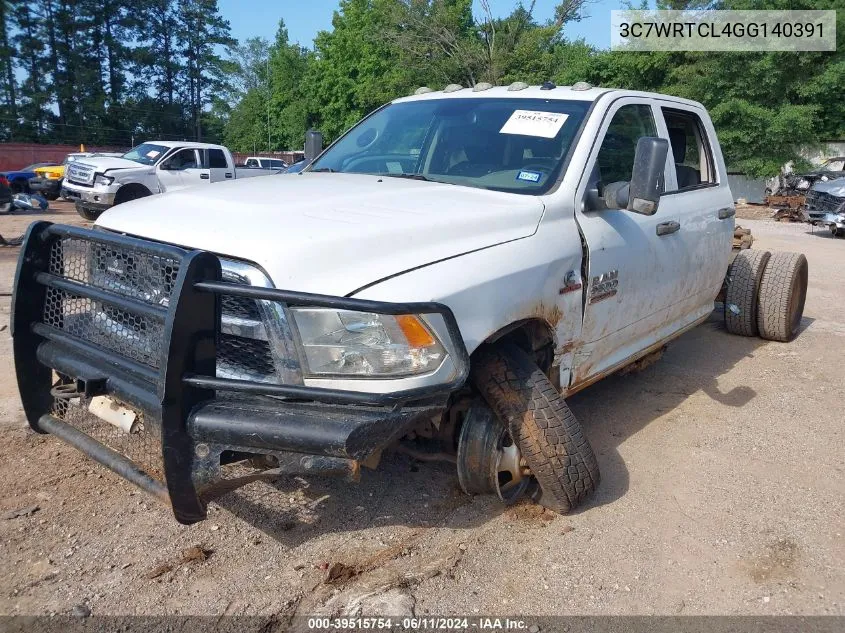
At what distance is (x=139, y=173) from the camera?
15.5 m

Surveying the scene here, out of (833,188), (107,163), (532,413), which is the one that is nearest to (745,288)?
(532,413)

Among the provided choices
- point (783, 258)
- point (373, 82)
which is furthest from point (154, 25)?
point (783, 258)

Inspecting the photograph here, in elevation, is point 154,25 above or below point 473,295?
above

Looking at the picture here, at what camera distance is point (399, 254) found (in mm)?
2594

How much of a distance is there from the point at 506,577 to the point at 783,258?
4641mm

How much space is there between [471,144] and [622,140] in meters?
0.83

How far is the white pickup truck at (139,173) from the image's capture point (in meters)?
14.9

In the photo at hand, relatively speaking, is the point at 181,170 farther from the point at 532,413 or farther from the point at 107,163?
the point at 532,413

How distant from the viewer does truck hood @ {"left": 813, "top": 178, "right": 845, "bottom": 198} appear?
15.1m

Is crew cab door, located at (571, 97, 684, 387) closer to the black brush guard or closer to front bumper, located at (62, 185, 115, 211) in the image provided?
the black brush guard

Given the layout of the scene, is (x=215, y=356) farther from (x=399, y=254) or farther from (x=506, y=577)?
(x=506, y=577)

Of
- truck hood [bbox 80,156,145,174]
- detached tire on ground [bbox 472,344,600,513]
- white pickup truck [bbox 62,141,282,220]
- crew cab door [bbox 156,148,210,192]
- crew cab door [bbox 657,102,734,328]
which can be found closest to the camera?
detached tire on ground [bbox 472,344,600,513]

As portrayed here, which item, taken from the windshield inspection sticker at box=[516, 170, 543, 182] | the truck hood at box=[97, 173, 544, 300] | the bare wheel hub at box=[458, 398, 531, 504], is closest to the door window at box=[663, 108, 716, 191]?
the windshield inspection sticker at box=[516, 170, 543, 182]

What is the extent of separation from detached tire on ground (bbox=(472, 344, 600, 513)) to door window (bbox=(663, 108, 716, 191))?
2087 mm
